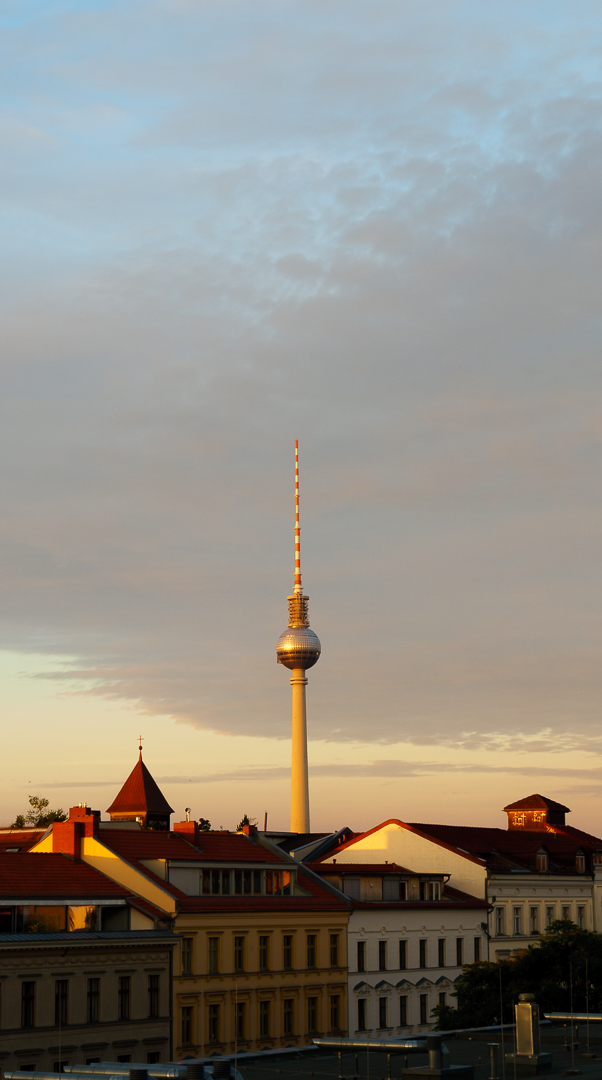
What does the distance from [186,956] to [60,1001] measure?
33.2ft

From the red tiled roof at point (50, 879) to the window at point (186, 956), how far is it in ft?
13.1

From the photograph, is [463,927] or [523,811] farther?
[523,811]

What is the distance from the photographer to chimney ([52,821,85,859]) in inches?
3088

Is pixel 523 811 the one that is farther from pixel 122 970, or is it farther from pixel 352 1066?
pixel 352 1066

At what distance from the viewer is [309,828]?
19988 cm

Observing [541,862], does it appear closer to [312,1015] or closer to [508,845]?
[508,845]

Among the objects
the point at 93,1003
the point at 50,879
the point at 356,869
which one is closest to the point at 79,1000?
the point at 93,1003

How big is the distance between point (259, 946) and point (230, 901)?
314cm

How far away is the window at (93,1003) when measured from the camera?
219 feet

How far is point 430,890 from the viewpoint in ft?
311

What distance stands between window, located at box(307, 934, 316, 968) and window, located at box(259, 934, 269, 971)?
12.1 feet

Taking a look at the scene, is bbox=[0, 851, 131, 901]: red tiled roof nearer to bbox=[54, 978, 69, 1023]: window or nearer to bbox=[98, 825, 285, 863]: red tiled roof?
bbox=[98, 825, 285, 863]: red tiled roof

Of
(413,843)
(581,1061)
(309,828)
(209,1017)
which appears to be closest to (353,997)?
(209,1017)

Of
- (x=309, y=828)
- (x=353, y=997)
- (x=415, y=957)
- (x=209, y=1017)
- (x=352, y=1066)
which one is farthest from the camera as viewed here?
(x=309, y=828)
